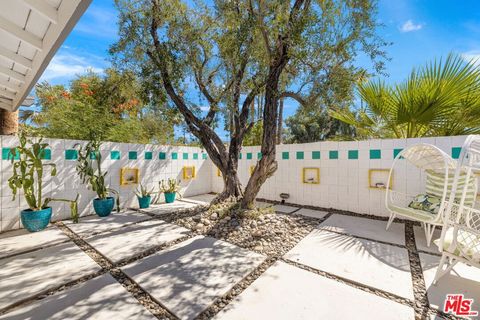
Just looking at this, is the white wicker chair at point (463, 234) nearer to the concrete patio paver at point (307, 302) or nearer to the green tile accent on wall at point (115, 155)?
the concrete patio paver at point (307, 302)

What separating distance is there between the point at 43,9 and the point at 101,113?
427cm

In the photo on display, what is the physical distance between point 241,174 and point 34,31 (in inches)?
152

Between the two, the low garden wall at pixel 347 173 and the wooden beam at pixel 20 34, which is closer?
the wooden beam at pixel 20 34

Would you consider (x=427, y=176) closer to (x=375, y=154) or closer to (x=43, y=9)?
(x=375, y=154)


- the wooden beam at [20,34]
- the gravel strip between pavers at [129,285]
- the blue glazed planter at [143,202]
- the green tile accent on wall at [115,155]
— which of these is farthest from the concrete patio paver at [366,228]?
the wooden beam at [20,34]

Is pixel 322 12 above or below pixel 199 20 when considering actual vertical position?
below

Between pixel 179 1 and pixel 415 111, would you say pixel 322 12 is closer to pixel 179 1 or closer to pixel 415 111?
pixel 415 111

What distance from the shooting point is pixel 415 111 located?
2.73 meters

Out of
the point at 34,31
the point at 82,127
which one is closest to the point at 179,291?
the point at 34,31

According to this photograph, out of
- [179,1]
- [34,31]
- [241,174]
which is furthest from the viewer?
[241,174]

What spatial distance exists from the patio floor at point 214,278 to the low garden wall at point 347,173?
0.93 meters

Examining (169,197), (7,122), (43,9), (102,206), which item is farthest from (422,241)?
(7,122)

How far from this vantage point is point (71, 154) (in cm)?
298

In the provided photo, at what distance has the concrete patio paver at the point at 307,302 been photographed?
113cm
